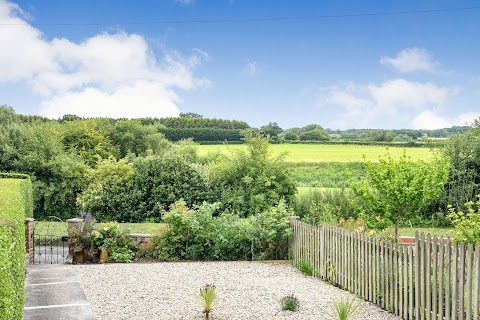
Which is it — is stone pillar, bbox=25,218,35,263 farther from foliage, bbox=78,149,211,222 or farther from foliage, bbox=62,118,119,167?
foliage, bbox=62,118,119,167

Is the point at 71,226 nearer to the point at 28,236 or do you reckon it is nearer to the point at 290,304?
the point at 28,236

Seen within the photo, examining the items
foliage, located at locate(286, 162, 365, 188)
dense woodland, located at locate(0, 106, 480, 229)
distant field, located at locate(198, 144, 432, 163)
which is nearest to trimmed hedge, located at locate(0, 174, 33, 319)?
dense woodland, located at locate(0, 106, 480, 229)

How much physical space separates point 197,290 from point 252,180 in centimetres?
1195

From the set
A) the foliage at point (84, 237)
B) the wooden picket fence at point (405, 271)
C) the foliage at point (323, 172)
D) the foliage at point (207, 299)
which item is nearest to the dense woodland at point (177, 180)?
the foliage at point (323, 172)

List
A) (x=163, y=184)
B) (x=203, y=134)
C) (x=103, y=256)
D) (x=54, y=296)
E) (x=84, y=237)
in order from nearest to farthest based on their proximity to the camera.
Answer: (x=54, y=296), (x=84, y=237), (x=103, y=256), (x=163, y=184), (x=203, y=134)

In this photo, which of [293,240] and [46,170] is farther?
[46,170]

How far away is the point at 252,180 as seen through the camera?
864 inches

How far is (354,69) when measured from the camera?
38.7 m

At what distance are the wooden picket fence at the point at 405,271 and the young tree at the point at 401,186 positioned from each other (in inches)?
65.7

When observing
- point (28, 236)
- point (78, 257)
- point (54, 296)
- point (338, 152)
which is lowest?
point (78, 257)

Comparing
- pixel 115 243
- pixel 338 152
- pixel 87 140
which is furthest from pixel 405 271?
pixel 87 140

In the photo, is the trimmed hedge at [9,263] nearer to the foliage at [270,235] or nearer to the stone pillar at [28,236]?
the stone pillar at [28,236]

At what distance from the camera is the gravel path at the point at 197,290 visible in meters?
8.55

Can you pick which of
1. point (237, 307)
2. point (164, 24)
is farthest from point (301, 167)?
point (237, 307)
